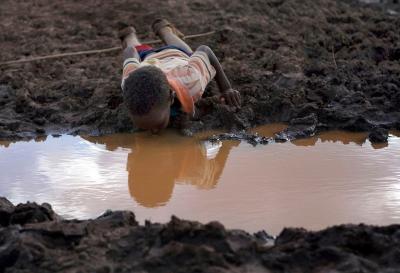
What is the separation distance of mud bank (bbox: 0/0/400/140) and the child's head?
501 mm

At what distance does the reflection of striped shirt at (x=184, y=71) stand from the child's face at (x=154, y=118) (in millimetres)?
156

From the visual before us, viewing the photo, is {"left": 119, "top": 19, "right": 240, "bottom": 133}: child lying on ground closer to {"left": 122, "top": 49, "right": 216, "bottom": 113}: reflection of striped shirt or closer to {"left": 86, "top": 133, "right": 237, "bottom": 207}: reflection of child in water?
{"left": 122, "top": 49, "right": 216, "bottom": 113}: reflection of striped shirt

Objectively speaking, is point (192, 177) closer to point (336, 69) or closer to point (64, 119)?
point (64, 119)

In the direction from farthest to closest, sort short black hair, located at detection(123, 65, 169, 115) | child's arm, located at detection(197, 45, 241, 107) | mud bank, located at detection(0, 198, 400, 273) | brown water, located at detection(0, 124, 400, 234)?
child's arm, located at detection(197, 45, 241, 107) → short black hair, located at detection(123, 65, 169, 115) → brown water, located at detection(0, 124, 400, 234) → mud bank, located at detection(0, 198, 400, 273)

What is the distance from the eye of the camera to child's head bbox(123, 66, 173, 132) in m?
4.53

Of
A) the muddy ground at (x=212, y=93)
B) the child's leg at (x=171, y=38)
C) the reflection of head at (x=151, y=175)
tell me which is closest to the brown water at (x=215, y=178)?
the reflection of head at (x=151, y=175)

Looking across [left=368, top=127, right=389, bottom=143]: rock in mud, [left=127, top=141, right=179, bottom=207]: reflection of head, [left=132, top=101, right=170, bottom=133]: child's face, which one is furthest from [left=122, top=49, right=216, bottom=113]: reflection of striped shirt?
[left=368, top=127, right=389, bottom=143]: rock in mud

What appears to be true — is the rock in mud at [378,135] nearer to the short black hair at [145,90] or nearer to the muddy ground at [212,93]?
the muddy ground at [212,93]

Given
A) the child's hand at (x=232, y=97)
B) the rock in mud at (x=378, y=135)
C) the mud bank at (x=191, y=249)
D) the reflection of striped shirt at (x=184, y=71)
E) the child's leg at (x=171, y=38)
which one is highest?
the child's leg at (x=171, y=38)

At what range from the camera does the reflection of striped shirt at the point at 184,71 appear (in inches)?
191

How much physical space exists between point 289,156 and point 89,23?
3897 mm

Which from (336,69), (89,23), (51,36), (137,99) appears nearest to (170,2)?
(89,23)

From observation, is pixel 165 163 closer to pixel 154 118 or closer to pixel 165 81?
pixel 154 118

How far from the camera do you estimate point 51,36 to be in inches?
289
